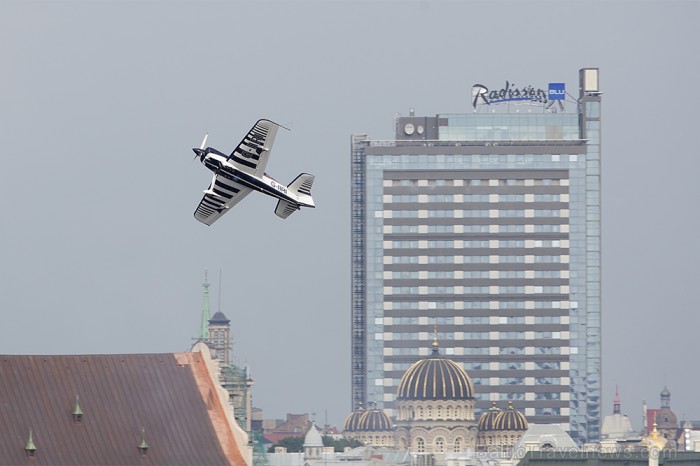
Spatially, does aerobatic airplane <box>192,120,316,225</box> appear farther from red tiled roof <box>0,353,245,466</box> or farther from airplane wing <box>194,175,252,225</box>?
red tiled roof <box>0,353,245,466</box>

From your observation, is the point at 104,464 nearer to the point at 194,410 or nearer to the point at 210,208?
the point at 194,410

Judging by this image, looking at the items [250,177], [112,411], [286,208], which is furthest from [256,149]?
[112,411]

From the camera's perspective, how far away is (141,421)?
152m

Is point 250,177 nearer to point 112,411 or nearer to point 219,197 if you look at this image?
point 219,197

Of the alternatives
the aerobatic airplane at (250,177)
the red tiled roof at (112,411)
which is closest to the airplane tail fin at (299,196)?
the aerobatic airplane at (250,177)

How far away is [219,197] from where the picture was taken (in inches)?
4825

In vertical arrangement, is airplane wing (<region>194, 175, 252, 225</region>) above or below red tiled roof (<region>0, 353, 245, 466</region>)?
above

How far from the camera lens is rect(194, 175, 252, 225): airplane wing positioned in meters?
121

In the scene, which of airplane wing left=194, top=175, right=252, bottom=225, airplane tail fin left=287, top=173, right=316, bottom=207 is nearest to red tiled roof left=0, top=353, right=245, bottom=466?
airplane wing left=194, top=175, right=252, bottom=225

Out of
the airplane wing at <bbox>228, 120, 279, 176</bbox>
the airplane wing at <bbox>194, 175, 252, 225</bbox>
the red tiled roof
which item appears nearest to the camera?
the airplane wing at <bbox>228, 120, 279, 176</bbox>

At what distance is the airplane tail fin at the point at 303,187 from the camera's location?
122081mm

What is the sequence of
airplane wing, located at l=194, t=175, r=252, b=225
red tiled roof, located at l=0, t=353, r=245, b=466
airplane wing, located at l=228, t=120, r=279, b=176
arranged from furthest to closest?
red tiled roof, located at l=0, t=353, r=245, b=466 → airplane wing, located at l=194, t=175, r=252, b=225 → airplane wing, located at l=228, t=120, r=279, b=176

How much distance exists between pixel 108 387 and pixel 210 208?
32.3m

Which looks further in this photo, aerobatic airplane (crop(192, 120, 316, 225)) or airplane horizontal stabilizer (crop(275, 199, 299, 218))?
airplane horizontal stabilizer (crop(275, 199, 299, 218))
